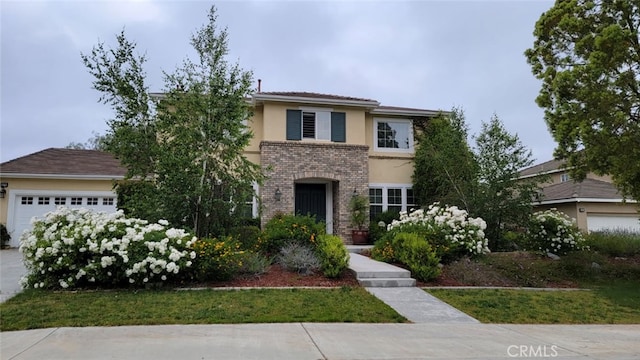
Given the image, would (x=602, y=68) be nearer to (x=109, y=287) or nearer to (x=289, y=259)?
(x=289, y=259)

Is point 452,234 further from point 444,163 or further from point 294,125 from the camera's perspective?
point 294,125

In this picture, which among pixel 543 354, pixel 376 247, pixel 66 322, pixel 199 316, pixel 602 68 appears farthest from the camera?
pixel 376 247

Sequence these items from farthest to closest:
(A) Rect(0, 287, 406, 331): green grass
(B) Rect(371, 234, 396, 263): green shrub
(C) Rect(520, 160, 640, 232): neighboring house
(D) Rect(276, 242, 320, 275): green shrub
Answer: (C) Rect(520, 160, 640, 232): neighboring house → (B) Rect(371, 234, 396, 263): green shrub → (D) Rect(276, 242, 320, 275): green shrub → (A) Rect(0, 287, 406, 331): green grass

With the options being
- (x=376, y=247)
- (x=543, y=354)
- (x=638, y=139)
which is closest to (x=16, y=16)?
(x=376, y=247)

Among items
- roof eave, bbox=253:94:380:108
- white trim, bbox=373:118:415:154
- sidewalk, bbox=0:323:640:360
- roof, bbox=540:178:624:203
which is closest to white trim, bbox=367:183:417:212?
white trim, bbox=373:118:415:154

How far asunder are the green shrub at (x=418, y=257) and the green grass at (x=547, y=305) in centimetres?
74

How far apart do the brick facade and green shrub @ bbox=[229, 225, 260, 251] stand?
13.3 feet

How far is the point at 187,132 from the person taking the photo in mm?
9898

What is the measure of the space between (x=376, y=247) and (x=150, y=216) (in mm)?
A: 6114

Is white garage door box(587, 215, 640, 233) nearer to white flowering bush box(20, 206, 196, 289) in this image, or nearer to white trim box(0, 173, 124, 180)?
white flowering bush box(20, 206, 196, 289)

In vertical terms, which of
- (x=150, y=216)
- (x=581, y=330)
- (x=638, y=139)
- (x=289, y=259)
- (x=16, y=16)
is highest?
(x=16, y=16)

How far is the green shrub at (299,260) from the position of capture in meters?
9.59

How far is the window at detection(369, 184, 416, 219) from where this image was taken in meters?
17.0

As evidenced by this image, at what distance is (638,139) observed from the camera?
9453mm
